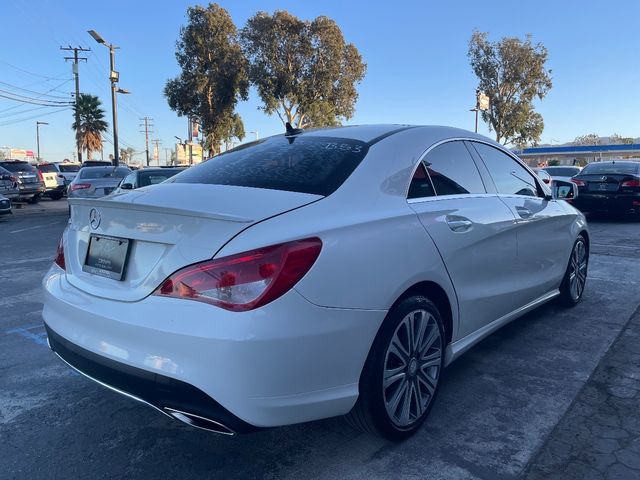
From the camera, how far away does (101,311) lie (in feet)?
7.66

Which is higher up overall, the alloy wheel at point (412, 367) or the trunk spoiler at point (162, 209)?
the trunk spoiler at point (162, 209)

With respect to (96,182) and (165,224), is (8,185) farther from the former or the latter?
(165,224)

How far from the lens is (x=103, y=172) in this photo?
14.2m

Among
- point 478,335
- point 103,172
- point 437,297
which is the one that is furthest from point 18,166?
point 437,297

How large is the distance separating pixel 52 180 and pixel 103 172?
9.86m

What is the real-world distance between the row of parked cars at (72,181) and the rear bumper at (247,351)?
8.66 meters

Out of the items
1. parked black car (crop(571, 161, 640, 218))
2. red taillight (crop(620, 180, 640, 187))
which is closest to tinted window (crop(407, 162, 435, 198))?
parked black car (crop(571, 161, 640, 218))

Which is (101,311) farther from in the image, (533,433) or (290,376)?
(533,433)

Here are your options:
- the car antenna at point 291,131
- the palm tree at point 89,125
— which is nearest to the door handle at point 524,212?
the car antenna at point 291,131

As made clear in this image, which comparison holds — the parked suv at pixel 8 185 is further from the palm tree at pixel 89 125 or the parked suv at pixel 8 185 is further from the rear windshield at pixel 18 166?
the palm tree at pixel 89 125

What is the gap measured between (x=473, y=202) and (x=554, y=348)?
5.00ft

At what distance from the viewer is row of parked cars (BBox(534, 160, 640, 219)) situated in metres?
12.0

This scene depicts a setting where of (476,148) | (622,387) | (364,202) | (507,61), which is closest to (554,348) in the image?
(622,387)

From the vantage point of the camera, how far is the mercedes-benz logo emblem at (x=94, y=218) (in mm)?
2568
